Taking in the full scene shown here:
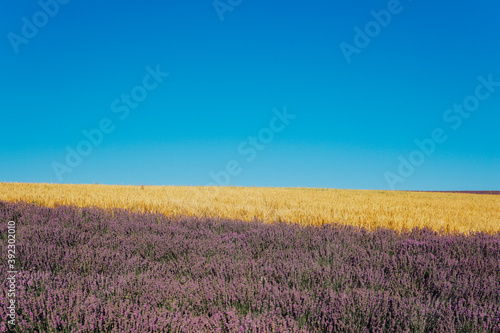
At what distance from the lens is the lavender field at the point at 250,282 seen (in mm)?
1953

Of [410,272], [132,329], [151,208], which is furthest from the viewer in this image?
[151,208]

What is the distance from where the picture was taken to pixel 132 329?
1729 millimetres

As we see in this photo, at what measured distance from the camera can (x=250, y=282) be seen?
2518 mm

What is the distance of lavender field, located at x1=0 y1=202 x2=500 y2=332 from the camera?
1953 mm

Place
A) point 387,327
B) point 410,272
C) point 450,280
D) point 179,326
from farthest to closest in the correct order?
point 410,272 → point 450,280 → point 387,327 → point 179,326

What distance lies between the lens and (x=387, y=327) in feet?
6.86

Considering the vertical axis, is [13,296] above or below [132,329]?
above

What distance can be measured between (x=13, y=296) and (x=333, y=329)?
211cm

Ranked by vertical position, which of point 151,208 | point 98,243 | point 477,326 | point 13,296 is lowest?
point 477,326

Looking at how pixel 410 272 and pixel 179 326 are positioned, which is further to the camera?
pixel 410 272

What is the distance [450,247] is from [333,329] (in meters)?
2.94

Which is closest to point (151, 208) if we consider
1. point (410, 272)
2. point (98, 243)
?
point (98, 243)

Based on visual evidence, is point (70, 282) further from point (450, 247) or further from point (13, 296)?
point (450, 247)

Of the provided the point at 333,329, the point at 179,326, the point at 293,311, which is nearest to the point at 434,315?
the point at 333,329
